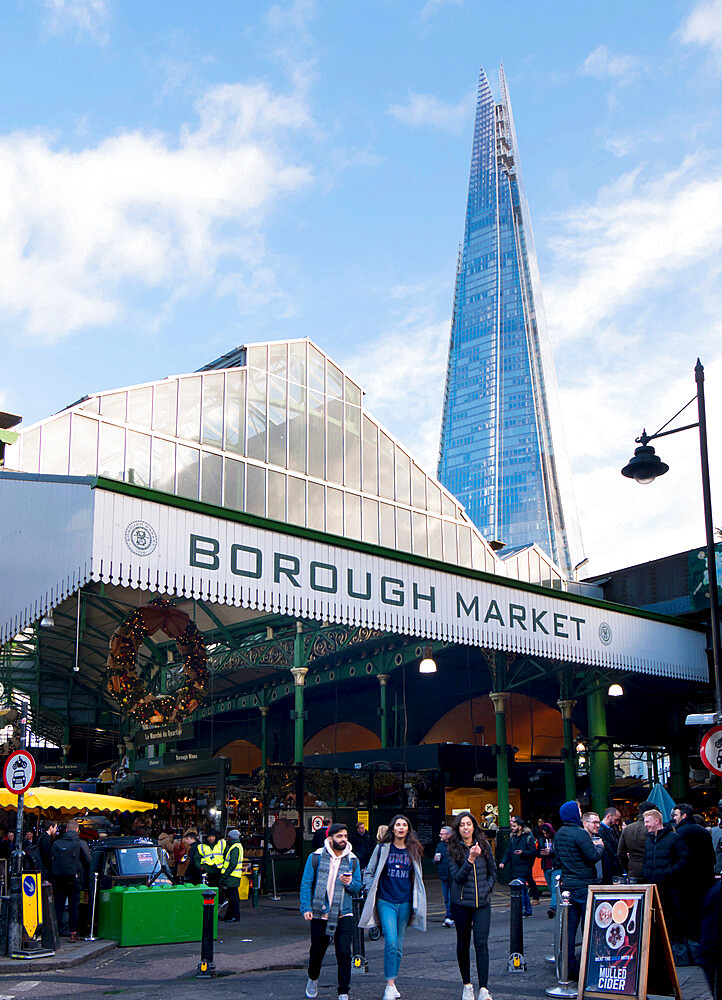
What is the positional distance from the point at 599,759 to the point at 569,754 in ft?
2.81

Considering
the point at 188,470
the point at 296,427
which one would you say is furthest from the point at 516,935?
the point at 296,427

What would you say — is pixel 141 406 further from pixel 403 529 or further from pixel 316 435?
pixel 403 529

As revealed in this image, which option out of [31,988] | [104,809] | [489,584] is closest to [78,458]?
[104,809]

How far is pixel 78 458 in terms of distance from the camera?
27.0 m

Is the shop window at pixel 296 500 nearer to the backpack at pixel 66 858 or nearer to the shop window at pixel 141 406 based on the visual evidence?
the shop window at pixel 141 406

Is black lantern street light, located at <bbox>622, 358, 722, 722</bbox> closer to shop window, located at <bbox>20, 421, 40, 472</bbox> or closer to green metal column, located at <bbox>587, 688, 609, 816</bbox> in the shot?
green metal column, located at <bbox>587, 688, 609, 816</bbox>

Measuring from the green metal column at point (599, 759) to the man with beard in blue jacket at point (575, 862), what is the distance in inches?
739

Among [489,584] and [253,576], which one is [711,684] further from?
[253,576]

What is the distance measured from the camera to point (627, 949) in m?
8.20

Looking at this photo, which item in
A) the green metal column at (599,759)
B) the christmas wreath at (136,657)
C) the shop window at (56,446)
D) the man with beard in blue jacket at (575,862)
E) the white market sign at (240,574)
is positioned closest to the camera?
the man with beard in blue jacket at (575,862)

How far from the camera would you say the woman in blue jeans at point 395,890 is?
9.20 metres

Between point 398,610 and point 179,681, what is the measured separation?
17.0ft

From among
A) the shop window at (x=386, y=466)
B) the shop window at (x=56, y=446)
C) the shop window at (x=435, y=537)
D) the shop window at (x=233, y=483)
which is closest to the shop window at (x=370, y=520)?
the shop window at (x=386, y=466)

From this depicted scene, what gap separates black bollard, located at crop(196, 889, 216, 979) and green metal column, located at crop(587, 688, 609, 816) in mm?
18134
